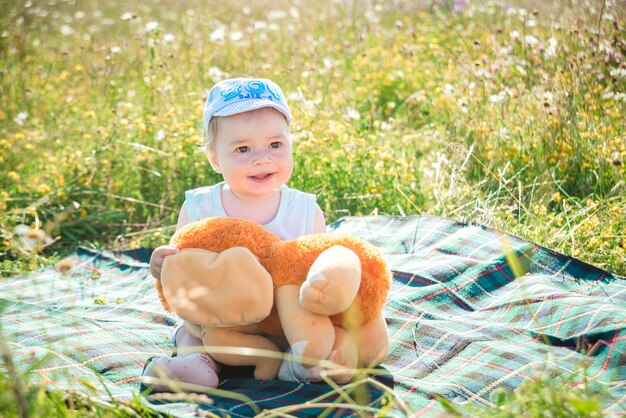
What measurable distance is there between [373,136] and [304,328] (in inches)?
94.9

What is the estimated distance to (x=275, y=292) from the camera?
2438 mm

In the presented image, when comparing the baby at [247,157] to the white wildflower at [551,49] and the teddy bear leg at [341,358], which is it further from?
the white wildflower at [551,49]

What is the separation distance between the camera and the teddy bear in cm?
231

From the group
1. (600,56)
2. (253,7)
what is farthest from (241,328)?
(253,7)

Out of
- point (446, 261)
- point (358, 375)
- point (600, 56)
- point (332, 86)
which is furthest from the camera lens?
point (332, 86)

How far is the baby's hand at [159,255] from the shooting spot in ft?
8.16

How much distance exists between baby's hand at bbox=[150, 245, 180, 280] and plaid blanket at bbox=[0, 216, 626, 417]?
0.28 meters

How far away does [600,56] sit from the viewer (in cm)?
439

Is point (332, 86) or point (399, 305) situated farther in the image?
point (332, 86)

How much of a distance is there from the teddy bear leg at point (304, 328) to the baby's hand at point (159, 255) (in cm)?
38

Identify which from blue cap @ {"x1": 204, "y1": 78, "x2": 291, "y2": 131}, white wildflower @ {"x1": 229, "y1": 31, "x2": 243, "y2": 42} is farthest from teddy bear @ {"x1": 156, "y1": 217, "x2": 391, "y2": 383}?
white wildflower @ {"x1": 229, "y1": 31, "x2": 243, "y2": 42}

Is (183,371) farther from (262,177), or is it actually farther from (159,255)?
(262,177)

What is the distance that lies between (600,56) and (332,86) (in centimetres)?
182

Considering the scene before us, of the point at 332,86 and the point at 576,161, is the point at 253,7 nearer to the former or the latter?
the point at 332,86
